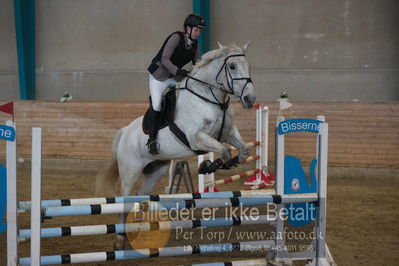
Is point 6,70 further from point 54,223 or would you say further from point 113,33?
point 54,223

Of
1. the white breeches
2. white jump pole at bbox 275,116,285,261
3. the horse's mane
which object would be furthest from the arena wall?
white jump pole at bbox 275,116,285,261

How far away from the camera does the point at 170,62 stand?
449 cm

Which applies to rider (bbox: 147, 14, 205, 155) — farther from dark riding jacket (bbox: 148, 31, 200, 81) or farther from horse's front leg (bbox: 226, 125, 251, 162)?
horse's front leg (bbox: 226, 125, 251, 162)

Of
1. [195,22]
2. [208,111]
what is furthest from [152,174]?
[195,22]

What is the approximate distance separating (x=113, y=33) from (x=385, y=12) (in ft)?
18.8

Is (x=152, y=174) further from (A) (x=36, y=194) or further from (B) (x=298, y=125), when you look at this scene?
(A) (x=36, y=194)

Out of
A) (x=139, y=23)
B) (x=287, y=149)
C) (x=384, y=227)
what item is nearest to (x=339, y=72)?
(x=287, y=149)

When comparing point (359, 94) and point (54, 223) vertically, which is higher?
point (359, 94)

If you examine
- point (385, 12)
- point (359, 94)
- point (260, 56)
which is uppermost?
point (385, 12)

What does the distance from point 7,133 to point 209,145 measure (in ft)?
5.12

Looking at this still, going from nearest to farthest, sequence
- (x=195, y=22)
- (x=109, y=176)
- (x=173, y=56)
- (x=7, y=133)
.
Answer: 1. (x=7, y=133)
2. (x=195, y=22)
3. (x=173, y=56)
4. (x=109, y=176)

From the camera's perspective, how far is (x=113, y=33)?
39.9ft

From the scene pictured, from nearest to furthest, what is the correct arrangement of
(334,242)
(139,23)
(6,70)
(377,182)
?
(334,242) → (377,182) → (139,23) → (6,70)

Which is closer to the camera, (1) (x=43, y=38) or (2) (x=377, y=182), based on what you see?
(2) (x=377, y=182)
